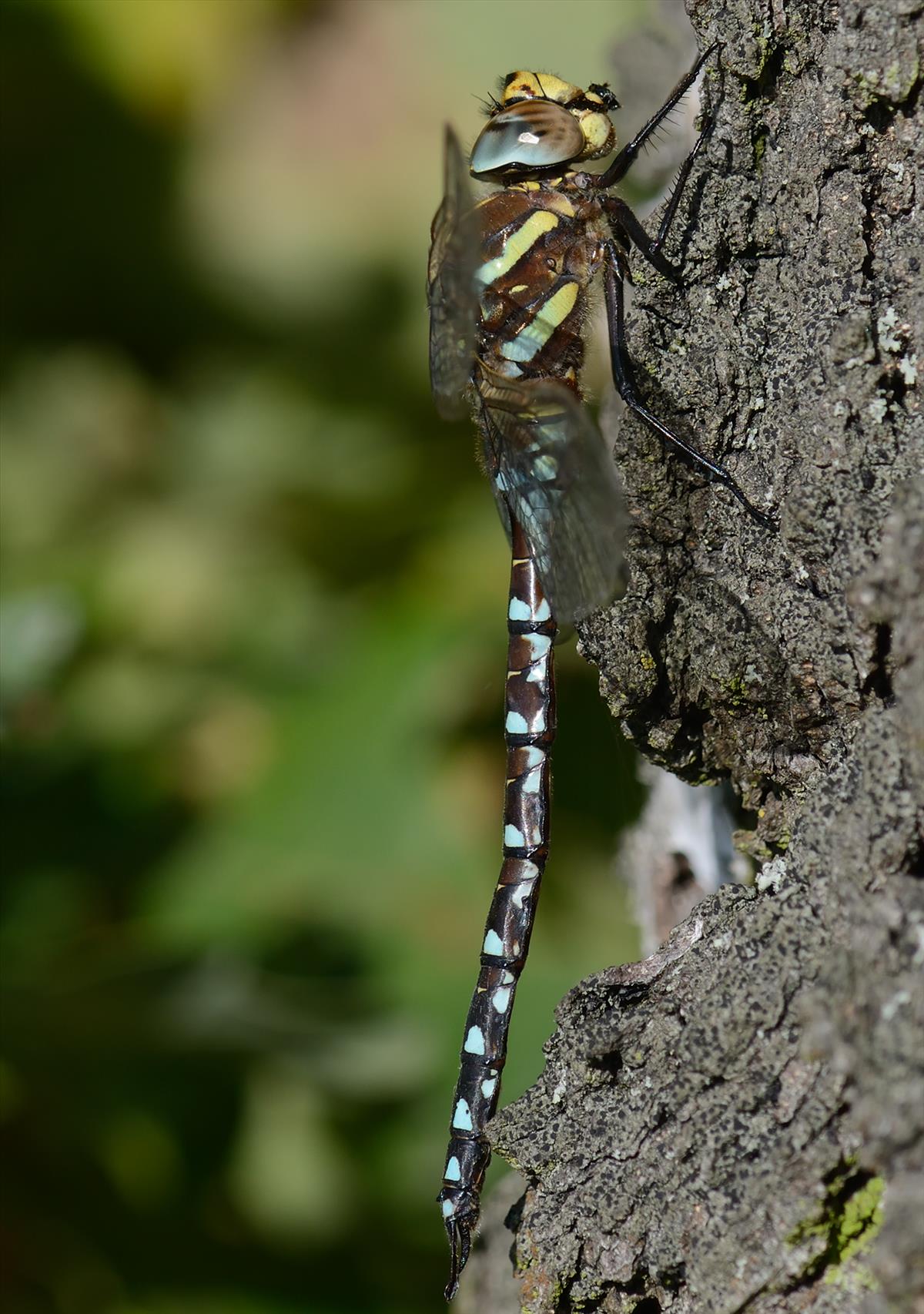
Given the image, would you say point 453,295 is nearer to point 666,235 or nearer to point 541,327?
point 541,327

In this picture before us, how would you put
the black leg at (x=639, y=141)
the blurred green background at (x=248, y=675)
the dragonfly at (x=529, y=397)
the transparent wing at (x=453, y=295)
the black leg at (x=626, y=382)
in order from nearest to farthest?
the black leg at (x=626, y=382), the dragonfly at (x=529, y=397), the transparent wing at (x=453, y=295), the black leg at (x=639, y=141), the blurred green background at (x=248, y=675)

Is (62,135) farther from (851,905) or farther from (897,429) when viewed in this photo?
(851,905)

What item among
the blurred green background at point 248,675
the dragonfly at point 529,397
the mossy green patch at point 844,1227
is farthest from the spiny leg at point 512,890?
the blurred green background at point 248,675

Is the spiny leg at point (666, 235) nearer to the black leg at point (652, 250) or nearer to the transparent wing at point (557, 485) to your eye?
the black leg at point (652, 250)

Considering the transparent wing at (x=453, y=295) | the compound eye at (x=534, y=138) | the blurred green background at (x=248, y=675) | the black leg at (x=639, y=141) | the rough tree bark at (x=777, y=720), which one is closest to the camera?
the rough tree bark at (x=777, y=720)

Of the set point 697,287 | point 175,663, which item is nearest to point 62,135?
point 175,663

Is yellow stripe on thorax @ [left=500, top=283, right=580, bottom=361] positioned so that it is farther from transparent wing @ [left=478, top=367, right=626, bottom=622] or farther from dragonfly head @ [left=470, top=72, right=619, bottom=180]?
dragonfly head @ [left=470, top=72, right=619, bottom=180]
